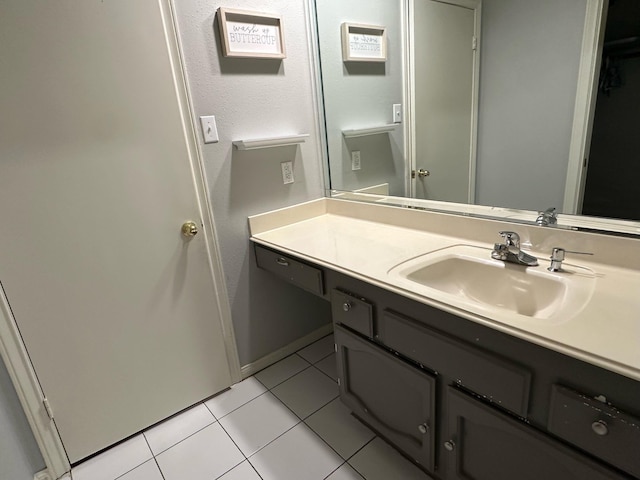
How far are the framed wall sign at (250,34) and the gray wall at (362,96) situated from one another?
0.30 meters

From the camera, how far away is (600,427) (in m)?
0.73

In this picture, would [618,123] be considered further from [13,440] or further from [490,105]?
[13,440]

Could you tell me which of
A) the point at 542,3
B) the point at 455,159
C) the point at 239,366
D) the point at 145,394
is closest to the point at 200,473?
the point at 145,394

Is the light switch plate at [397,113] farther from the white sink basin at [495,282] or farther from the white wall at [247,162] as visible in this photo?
the white sink basin at [495,282]

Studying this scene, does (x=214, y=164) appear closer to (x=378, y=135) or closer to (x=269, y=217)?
(x=269, y=217)

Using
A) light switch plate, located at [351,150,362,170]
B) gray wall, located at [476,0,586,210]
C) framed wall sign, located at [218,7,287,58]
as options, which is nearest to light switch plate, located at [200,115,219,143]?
framed wall sign, located at [218,7,287,58]

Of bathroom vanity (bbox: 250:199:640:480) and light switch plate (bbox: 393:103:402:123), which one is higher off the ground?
light switch plate (bbox: 393:103:402:123)

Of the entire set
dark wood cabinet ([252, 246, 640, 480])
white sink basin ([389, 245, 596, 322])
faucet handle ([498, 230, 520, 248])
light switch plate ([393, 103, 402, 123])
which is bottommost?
dark wood cabinet ([252, 246, 640, 480])

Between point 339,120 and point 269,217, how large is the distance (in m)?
0.70

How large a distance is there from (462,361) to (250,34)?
161 cm

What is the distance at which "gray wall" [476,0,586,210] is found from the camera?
3.81 ft

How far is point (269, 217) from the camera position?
1.89 meters

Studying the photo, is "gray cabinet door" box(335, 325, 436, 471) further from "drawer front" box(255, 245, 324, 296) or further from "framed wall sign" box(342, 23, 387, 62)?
"framed wall sign" box(342, 23, 387, 62)

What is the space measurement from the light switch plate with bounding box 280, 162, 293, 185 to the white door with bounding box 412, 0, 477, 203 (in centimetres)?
67
